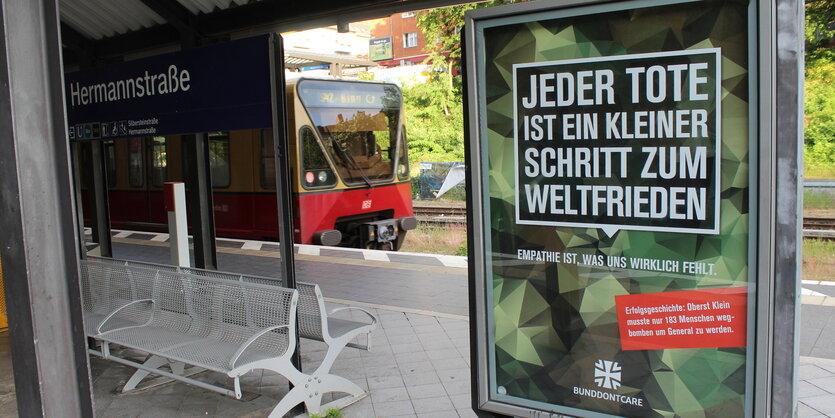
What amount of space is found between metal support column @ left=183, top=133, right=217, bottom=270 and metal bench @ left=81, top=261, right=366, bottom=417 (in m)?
0.76

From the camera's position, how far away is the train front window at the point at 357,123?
10477 millimetres

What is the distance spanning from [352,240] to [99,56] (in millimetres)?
5228

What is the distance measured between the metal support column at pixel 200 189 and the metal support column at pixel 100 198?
4.25 feet

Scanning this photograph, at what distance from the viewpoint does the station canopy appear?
529 centimetres

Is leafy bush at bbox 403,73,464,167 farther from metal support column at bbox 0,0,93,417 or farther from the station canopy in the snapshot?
metal support column at bbox 0,0,93,417

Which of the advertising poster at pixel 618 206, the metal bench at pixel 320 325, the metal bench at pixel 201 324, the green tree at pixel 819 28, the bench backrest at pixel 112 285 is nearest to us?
the advertising poster at pixel 618 206

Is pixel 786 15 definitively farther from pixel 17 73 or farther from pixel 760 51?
pixel 17 73

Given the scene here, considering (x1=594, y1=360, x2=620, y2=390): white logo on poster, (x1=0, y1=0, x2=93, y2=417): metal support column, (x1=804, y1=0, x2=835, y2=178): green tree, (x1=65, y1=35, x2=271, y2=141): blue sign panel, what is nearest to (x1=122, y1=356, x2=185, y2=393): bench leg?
(x1=65, y1=35, x2=271, y2=141): blue sign panel

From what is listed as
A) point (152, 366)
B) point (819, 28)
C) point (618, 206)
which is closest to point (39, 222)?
point (152, 366)

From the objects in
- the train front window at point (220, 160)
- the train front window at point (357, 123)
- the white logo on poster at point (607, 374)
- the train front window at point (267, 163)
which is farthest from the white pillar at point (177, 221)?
the train front window at point (220, 160)

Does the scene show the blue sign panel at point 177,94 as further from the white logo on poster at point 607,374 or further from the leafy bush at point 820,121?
the leafy bush at point 820,121

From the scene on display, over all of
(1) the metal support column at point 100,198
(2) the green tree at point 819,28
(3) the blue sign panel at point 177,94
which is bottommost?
(1) the metal support column at point 100,198

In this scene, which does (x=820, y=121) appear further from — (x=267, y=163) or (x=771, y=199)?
(x=771, y=199)

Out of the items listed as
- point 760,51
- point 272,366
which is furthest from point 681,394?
point 272,366
